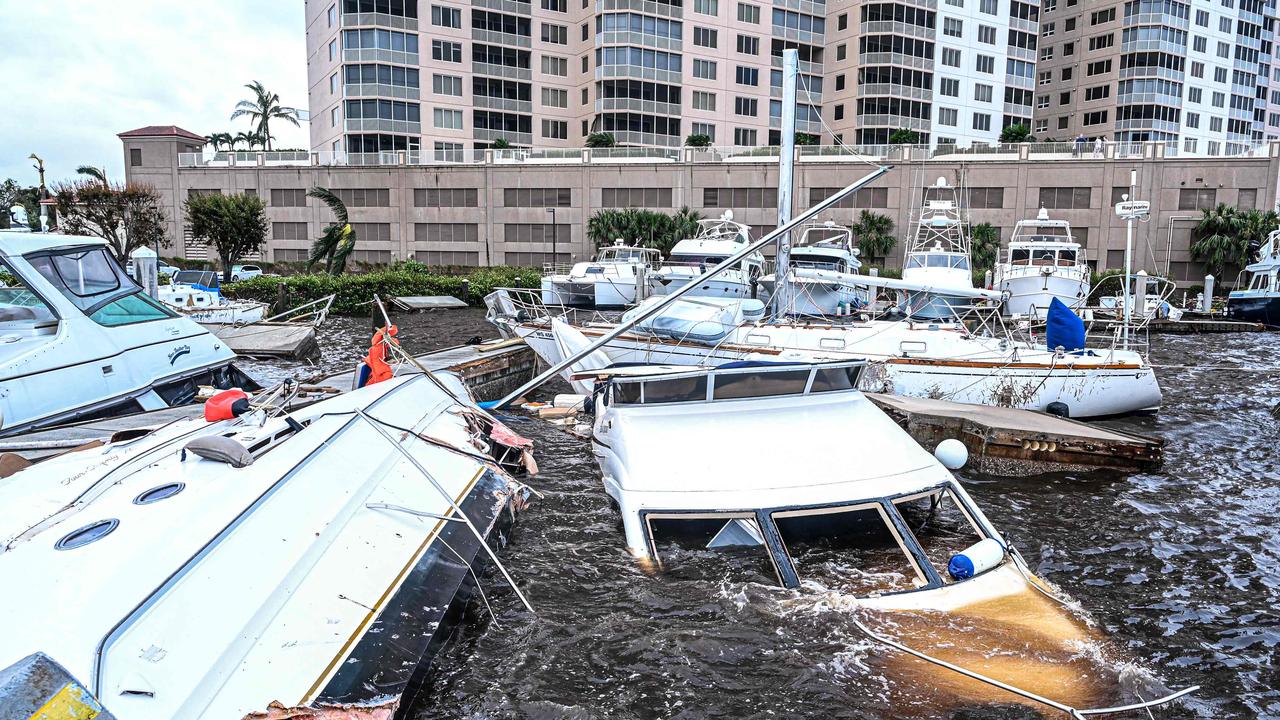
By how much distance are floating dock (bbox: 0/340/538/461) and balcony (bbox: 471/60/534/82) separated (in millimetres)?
46829

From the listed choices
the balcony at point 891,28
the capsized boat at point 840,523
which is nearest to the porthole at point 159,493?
the capsized boat at point 840,523

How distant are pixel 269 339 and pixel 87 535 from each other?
17.1 m

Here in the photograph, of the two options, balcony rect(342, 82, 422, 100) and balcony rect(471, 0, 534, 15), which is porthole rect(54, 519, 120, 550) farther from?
balcony rect(471, 0, 534, 15)

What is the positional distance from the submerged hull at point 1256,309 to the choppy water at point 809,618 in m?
31.5

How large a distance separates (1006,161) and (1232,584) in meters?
48.6

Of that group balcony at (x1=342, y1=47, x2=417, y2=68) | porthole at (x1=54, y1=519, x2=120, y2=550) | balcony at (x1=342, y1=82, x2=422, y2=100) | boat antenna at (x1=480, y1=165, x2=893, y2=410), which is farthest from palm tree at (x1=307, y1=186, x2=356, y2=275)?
porthole at (x1=54, y1=519, x2=120, y2=550)

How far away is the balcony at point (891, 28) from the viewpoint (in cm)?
6350

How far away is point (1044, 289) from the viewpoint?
1223 inches

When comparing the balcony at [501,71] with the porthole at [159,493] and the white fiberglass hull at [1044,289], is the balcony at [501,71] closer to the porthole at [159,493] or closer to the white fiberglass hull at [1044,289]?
the white fiberglass hull at [1044,289]

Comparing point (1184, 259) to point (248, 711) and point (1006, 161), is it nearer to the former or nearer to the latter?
point (1006, 161)

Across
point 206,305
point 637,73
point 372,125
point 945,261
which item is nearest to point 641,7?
point 637,73

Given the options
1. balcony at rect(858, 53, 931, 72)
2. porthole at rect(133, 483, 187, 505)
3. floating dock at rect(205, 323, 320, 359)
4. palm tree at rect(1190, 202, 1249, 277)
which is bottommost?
floating dock at rect(205, 323, 320, 359)

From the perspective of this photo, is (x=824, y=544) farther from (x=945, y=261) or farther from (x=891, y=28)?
(x=891, y=28)

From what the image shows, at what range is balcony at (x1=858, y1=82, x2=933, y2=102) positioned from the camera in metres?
64.2
